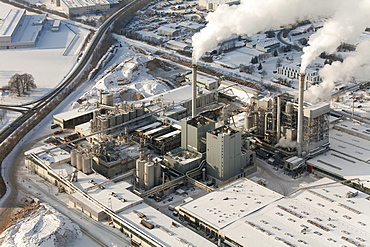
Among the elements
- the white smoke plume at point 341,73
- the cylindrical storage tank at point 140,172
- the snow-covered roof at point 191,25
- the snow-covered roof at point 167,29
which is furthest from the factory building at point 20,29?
the cylindrical storage tank at point 140,172

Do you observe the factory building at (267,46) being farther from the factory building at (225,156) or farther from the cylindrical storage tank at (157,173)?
the cylindrical storage tank at (157,173)

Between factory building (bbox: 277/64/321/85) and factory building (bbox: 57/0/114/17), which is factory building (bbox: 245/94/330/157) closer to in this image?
factory building (bbox: 277/64/321/85)

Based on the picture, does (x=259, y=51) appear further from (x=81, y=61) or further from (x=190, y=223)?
(x=190, y=223)

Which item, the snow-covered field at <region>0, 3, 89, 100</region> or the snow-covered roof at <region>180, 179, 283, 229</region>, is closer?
the snow-covered roof at <region>180, 179, 283, 229</region>

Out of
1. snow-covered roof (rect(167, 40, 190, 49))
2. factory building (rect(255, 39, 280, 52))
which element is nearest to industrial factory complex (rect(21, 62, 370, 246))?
snow-covered roof (rect(167, 40, 190, 49))

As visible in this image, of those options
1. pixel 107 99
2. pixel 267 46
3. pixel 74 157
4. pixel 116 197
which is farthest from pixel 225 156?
pixel 267 46
